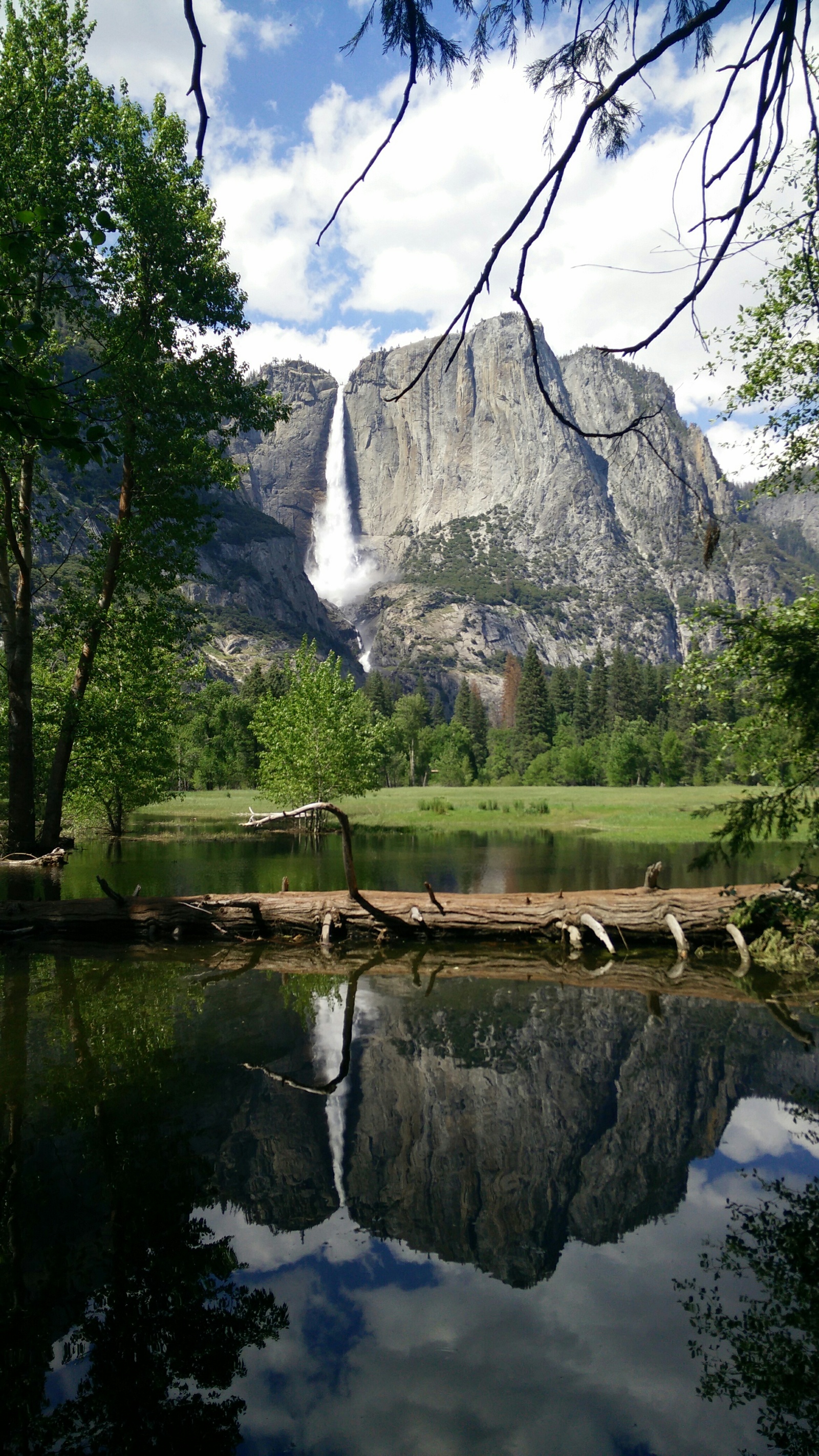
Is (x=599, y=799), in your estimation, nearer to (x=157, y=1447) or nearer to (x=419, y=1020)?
(x=419, y=1020)

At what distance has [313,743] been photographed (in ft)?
125

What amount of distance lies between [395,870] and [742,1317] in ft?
69.1

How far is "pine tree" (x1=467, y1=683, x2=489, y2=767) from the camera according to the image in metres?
112

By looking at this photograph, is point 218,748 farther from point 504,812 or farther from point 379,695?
point 379,695

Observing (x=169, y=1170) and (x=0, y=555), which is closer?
(x=169, y=1170)

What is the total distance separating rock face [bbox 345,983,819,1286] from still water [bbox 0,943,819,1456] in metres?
0.03

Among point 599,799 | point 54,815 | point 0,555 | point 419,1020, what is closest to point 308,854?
point 54,815

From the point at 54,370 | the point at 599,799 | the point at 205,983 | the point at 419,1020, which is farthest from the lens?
the point at 599,799

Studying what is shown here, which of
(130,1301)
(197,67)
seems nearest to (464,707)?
(130,1301)

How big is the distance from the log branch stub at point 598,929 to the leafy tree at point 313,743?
24830 mm

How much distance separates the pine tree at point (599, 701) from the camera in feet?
367

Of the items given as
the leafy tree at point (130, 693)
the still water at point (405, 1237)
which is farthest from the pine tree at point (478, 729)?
the still water at point (405, 1237)

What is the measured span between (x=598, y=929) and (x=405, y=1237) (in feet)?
29.8

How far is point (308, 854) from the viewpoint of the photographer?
1231 inches
